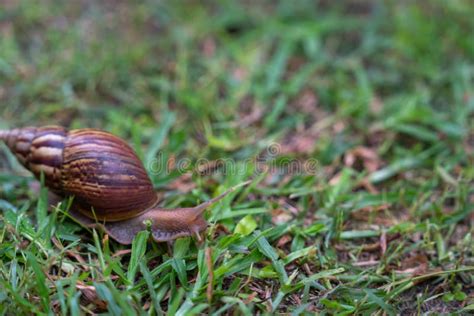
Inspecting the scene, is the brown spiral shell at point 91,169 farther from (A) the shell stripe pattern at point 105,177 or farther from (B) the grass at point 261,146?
(B) the grass at point 261,146

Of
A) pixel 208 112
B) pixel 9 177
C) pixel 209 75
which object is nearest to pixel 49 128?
pixel 9 177

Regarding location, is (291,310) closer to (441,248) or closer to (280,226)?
(280,226)

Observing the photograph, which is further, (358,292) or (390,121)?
(390,121)

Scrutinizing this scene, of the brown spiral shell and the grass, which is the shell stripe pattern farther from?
the grass

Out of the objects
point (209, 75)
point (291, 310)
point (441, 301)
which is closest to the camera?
point (291, 310)

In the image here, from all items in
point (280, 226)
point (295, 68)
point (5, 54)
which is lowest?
point (280, 226)

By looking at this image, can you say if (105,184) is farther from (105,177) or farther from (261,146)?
(261,146)
